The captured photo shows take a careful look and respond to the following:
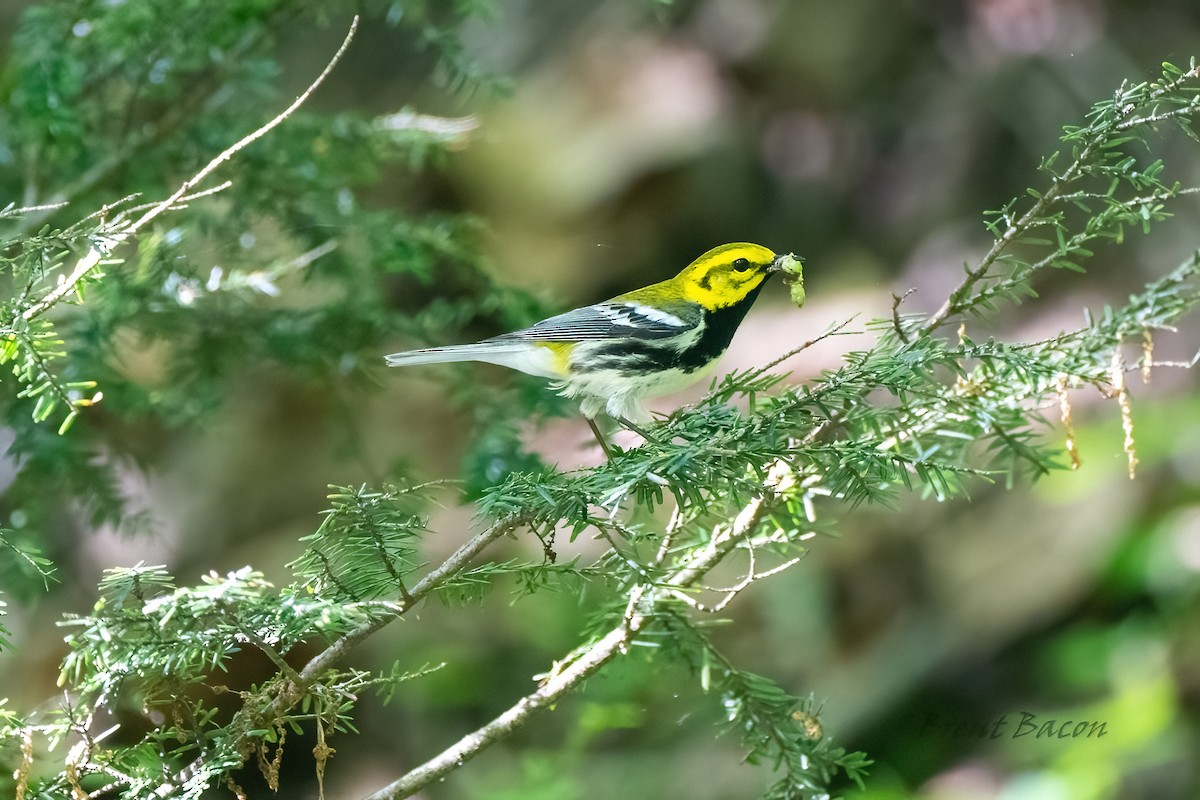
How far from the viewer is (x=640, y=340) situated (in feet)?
3.65

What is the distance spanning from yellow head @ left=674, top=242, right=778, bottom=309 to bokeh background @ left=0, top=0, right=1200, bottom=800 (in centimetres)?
19

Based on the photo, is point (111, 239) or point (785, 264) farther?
point (785, 264)

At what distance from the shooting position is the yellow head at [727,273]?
1.00 m

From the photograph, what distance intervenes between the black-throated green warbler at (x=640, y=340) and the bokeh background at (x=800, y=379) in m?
0.16

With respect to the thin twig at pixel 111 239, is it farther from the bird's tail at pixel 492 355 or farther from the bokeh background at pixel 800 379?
the bokeh background at pixel 800 379

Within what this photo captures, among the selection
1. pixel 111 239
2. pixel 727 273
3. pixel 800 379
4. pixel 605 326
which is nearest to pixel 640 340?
pixel 605 326

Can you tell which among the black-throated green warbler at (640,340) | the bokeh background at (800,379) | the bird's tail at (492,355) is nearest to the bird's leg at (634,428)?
the black-throated green warbler at (640,340)

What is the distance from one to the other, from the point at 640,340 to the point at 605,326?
4 centimetres

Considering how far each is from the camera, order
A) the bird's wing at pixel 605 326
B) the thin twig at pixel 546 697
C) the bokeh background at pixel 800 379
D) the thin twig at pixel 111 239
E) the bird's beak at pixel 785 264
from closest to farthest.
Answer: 1. the thin twig at pixel 111 239
2. the thin twig at pixel 546 697
3. the bird's beak at pixel 785 264
4. the bird's wing at pixel 605 326
5. the bokeh background at pixel 800 379

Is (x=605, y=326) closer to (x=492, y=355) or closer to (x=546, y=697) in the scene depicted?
(x=492, y=355)

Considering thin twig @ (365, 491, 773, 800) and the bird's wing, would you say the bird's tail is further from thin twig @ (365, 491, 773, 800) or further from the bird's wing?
thin twig @ (365, 491, 773, 800)

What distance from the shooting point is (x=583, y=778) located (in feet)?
5.68

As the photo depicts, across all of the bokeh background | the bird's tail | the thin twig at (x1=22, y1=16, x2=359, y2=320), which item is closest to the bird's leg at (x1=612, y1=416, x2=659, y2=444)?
the bird's tail

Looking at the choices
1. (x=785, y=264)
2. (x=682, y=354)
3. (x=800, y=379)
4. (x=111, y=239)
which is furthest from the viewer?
(x=800, y=379)
